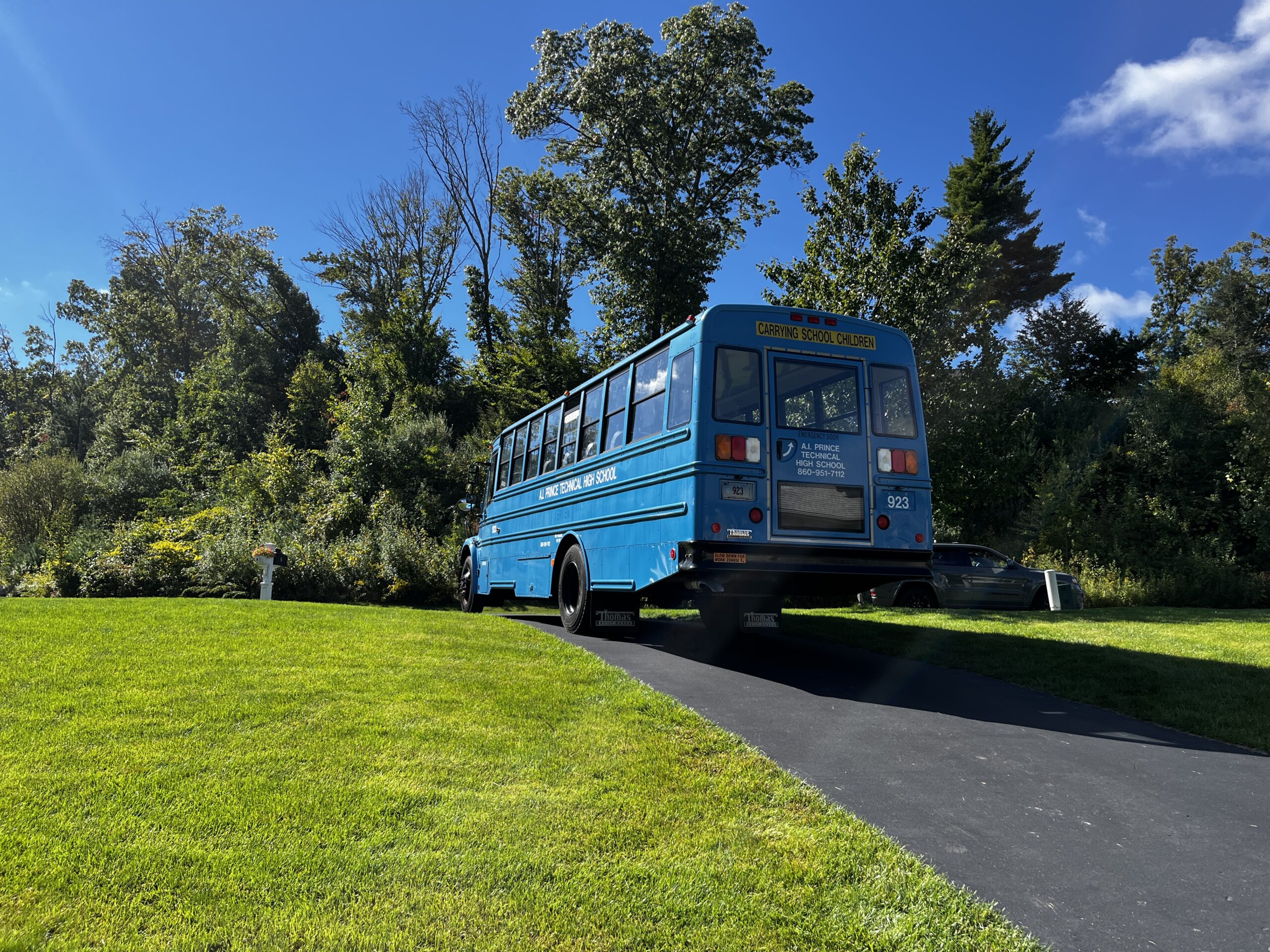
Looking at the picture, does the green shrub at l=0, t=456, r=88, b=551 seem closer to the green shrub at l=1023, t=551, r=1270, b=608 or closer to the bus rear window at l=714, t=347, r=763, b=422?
the bus rear window at l=714, t=347, r=763, b=422

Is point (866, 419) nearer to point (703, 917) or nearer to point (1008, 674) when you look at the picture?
point (1008, 674)

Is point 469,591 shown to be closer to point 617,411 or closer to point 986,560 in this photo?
point 617,411

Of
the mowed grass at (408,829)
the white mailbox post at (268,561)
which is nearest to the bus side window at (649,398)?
the mowed grass at (408,829)

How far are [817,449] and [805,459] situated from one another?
0.59 feet

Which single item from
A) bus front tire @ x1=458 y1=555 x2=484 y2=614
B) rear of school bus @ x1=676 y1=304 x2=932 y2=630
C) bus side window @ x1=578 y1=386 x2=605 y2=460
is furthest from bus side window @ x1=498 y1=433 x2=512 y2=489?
rear of school bus @ x1=676 y1=304 x2=932 y2=630

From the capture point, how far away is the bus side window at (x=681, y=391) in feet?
25.5

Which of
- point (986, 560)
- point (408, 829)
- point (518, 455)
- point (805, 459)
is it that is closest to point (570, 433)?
point (518, 455)

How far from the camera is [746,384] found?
7734 millimetres

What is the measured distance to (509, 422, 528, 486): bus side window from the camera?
13.1 meters

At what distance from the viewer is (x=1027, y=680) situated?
762 centimetres

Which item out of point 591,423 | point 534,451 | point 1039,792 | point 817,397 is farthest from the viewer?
point 534,451

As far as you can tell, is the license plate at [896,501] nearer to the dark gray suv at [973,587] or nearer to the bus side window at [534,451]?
the bus side window at [534,451]

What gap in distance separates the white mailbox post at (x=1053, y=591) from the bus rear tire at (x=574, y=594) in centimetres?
912

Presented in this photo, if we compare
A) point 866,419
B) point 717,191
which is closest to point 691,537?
point 866,419
